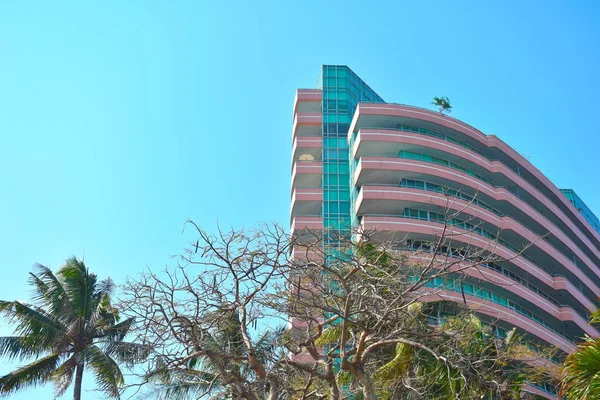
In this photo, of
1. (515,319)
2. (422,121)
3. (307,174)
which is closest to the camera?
(515,319)

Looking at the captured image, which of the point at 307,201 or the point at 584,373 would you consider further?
the point at 307,201

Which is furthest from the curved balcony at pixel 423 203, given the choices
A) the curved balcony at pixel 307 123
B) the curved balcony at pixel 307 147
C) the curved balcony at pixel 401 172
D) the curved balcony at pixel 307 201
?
the curved balcony at pixel 307 123

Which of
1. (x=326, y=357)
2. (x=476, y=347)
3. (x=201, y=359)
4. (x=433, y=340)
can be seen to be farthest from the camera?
(x=201, y=359)

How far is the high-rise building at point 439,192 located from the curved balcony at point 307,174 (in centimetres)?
8

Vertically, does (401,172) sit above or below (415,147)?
below

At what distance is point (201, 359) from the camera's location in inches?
953

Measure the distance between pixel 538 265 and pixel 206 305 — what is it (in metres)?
42.6

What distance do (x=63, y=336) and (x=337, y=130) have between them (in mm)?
31225

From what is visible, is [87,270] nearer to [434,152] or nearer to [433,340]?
[433,340]

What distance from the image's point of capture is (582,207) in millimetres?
69750

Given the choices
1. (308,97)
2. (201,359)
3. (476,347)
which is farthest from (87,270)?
(308,97)

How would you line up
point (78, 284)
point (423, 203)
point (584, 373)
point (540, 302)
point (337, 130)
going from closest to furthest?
point (584, 373) < point (78, 284) < point (423, 203) < point (540, 302) < point (337, 130)

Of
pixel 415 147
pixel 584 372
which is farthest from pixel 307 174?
pixel 584 372

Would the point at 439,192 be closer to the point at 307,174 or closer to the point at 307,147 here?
the point at 307,174
